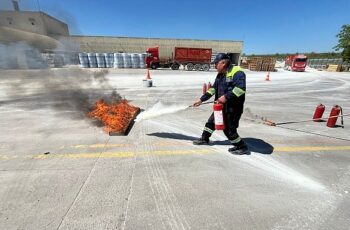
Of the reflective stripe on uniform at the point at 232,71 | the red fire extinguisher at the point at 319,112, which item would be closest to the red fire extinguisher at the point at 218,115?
the reflective stripe on uniform at the point at 232,71

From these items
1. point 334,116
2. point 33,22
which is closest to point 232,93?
point 334,116

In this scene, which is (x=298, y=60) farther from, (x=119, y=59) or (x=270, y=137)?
(x=270, y=137)

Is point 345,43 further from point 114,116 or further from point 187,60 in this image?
point 114,116

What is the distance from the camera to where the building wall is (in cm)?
484

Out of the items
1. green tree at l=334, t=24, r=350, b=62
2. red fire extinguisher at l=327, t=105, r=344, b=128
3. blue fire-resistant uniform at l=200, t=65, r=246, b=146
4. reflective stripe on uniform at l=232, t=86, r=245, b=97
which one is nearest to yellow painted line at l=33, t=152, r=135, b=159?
blue fire-resistant uniform at l=200, t=65, r=246, b=146

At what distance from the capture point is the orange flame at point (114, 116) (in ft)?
17.1

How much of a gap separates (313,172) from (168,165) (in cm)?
247

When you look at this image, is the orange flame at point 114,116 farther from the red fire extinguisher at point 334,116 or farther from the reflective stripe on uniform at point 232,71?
the red fire extinguisher at point 334,116

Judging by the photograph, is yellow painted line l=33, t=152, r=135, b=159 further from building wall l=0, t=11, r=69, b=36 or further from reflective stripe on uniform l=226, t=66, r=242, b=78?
building wall l=0, t=11, r=69, b=36

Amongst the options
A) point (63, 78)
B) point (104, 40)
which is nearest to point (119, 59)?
point (104, 40)

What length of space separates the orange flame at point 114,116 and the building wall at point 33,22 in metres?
2.44

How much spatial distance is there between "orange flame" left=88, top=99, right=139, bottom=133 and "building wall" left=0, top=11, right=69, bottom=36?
2.44 m

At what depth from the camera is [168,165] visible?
3.67 meters

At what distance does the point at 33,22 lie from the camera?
5.30m
